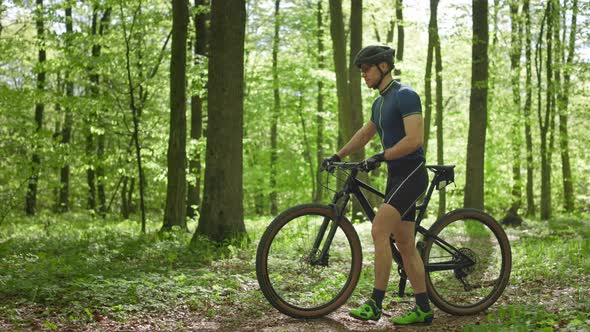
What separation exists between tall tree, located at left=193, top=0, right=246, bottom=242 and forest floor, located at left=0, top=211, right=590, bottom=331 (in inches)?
22.0

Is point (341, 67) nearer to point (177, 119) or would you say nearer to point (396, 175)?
point (177, 119)

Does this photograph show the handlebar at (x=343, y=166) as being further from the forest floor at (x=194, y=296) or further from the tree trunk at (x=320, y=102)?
the tree trunk at (x=320, y=102)

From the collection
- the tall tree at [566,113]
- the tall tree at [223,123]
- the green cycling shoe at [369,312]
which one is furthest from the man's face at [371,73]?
the tall tree at [566,113]

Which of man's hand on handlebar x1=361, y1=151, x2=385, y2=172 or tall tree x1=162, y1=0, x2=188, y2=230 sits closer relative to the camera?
man's hand on handlebar x1=361, y1=151, x2=385, y2=172

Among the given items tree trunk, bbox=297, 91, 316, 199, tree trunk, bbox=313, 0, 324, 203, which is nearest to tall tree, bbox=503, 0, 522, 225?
tree trunk, bbox=313, 0, 324, 203

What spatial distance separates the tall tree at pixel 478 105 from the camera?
40.8ft

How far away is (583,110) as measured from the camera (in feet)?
75.9

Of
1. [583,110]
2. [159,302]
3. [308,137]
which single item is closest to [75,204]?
[308,137]

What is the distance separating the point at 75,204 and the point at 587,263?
30.7 metres

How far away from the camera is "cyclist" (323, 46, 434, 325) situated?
4.56 meters

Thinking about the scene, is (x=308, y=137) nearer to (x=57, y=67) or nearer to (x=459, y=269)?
(x=57, y=67)

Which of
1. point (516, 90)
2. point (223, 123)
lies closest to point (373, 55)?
point (223, 123)

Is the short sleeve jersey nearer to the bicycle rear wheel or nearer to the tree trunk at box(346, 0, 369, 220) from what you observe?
the bicycle rear wheel

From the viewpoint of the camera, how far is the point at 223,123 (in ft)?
28.3
